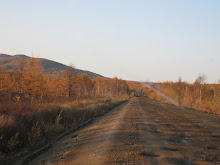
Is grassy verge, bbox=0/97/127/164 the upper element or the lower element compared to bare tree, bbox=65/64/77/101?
lower

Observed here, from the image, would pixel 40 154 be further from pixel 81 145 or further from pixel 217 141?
pixel 217 141

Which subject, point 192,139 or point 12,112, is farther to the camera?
point 12,112

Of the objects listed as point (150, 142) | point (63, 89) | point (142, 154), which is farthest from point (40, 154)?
point (63, 89)

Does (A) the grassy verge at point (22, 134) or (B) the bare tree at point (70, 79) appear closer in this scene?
(A) the grassy verge at point (22, 134)

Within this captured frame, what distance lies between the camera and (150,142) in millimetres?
5156

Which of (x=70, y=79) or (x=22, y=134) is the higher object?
(x=70, y=79)

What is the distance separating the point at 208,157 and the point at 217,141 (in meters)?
1.91

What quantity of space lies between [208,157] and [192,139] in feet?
5.59

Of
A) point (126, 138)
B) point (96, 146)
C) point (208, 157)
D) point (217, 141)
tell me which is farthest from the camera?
point (126, 138)

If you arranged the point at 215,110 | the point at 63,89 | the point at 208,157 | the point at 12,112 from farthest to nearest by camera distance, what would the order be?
the point at 63,89
the point at 215,110
the point at 12,112
the point at 208,157

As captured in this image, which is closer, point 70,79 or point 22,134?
point 22,134

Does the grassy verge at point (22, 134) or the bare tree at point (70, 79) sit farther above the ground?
the bare tree at point (70, 79)

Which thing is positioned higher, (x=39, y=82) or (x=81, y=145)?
(x=39, y=82)

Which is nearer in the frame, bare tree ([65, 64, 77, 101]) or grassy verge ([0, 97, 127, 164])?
grassy verge ([0, 97, 127, 164])
